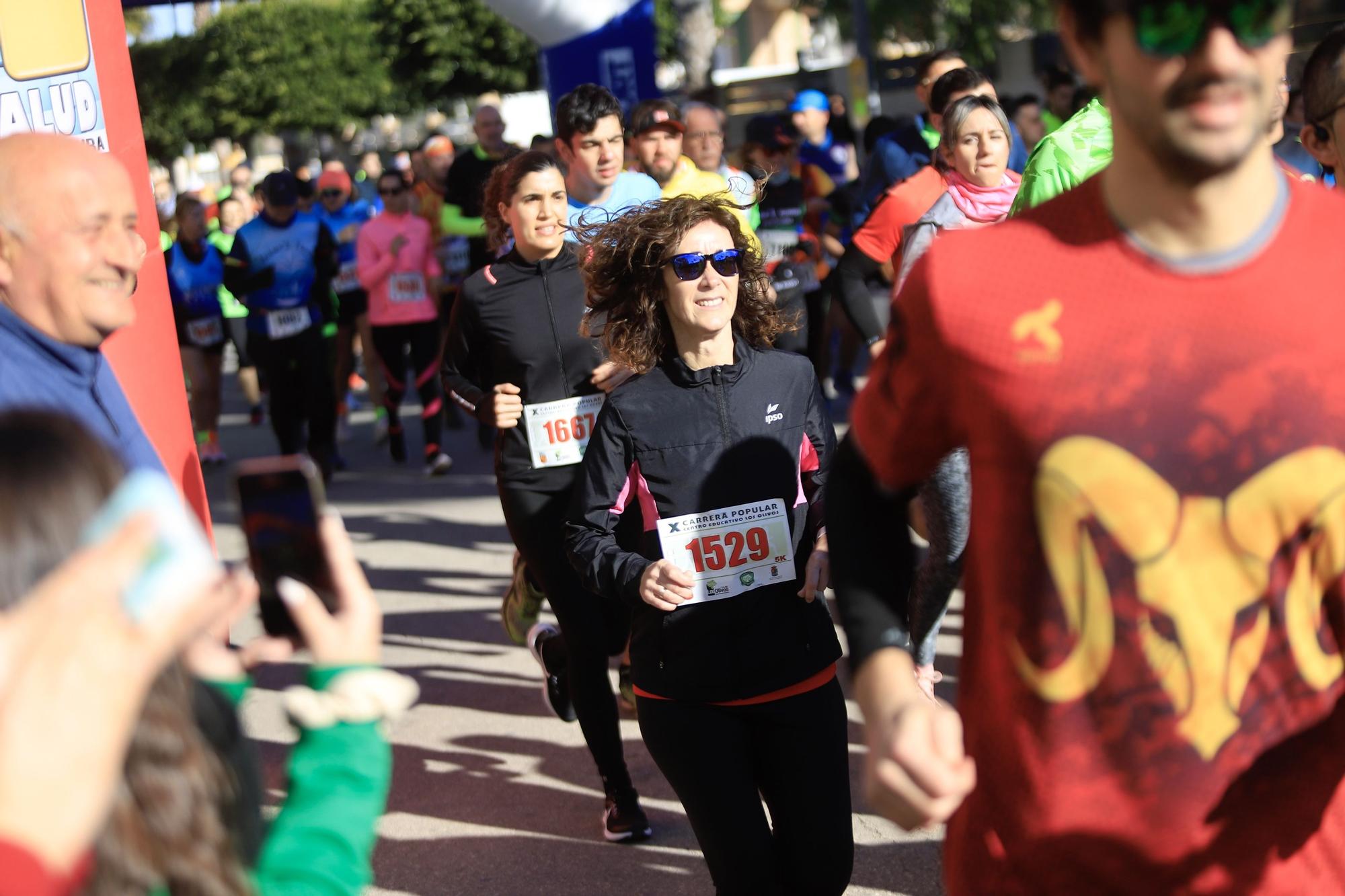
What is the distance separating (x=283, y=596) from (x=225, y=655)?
0.37 ft

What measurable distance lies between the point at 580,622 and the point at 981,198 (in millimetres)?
1794

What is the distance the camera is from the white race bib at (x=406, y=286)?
10688 millimetres

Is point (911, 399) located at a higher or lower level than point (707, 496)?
higher

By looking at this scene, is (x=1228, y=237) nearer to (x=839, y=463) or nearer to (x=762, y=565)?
(x=839, y=463)

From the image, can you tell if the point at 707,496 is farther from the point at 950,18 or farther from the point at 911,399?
the point at 950,18

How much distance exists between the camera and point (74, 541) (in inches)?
51.3

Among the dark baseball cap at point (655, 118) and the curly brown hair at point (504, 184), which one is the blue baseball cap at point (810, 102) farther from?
the curly brown hair at point (504, 184)

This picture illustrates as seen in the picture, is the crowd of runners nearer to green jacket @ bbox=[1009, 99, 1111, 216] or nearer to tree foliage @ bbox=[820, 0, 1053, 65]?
green jacket @ bbox=[1009, 99, 1111, 216]

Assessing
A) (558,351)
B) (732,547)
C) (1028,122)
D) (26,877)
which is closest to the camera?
(26,877)

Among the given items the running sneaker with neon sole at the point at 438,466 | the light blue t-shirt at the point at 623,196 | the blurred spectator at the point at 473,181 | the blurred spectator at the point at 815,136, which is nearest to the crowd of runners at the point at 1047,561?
the light blue t-shirt at the point at 623,196

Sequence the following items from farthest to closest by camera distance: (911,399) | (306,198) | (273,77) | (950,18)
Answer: (273,77)
(950,18)
(306,198)
(911,399)

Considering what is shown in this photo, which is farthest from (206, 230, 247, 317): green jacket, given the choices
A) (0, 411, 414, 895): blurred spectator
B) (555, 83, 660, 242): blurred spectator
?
(0, 411, 414, 895): blurred spectator

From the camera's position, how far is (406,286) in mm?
10703

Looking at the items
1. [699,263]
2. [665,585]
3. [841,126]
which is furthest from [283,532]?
[841,126]
